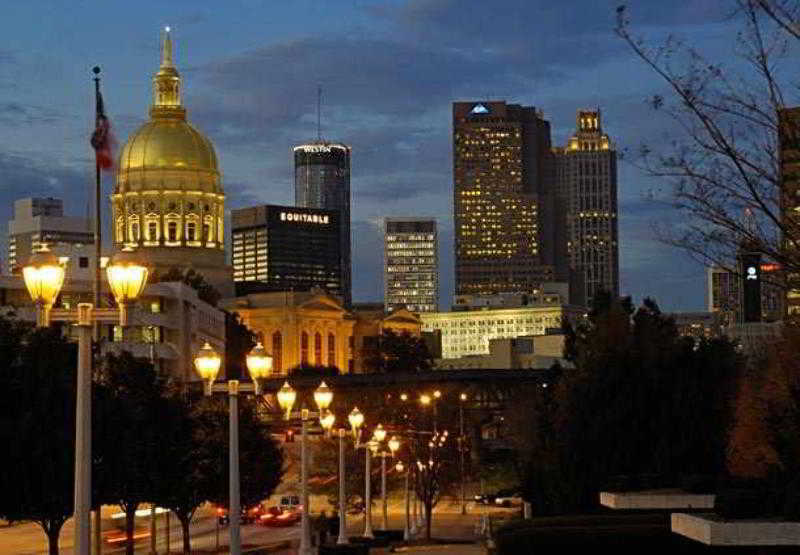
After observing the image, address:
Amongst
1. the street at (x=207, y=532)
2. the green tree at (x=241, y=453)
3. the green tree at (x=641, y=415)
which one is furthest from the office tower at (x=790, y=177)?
→ the street at (x=207, y=532)

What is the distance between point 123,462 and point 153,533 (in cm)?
2261

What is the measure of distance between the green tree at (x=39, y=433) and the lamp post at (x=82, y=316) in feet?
63.9

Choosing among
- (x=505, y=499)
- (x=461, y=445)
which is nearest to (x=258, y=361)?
(x=505, y=499)

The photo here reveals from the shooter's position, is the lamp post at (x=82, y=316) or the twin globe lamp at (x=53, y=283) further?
the twin globe lamp at (x=53, y=283)

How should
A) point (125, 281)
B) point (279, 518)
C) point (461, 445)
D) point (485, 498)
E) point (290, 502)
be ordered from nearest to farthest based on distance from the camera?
point (125, 281) < point (279, 518) < point (290, 502) < point (461, 445) < point (485, 498)

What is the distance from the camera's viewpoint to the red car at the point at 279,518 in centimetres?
10425

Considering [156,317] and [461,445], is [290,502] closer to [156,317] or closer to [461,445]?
[461,445]

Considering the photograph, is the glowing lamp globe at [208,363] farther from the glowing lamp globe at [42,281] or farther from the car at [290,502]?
the car at [290,502]

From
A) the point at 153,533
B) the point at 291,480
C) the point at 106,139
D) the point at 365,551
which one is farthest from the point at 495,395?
the point at 106,139

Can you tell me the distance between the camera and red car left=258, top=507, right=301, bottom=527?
10425 centimetres

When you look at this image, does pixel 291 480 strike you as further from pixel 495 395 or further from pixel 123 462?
pixel 123 462

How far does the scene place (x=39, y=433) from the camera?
4356 centimetres

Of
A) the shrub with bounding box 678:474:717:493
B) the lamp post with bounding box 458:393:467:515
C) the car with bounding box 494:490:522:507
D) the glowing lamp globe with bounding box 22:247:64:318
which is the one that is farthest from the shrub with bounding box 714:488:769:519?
the lamp post with bounding box 458:393:467:515

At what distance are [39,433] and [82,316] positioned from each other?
68.8ft
